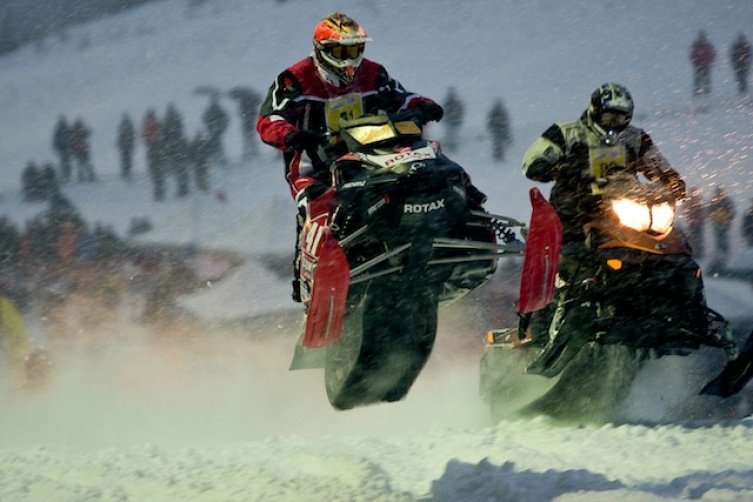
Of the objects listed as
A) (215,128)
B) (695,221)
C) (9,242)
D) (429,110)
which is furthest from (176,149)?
(429,110)

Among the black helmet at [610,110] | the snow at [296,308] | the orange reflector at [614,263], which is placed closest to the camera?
the snow at [296,308]

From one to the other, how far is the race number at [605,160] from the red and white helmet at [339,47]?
1713 millimetres

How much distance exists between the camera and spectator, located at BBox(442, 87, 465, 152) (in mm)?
13008

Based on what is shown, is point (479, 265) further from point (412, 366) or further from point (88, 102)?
point (88, 102)

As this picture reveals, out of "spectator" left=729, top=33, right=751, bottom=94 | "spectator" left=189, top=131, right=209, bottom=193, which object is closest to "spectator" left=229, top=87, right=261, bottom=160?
"spectator" left=189, top=131, right=209, bottom=193

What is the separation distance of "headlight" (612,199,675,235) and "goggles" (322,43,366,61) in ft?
6.09

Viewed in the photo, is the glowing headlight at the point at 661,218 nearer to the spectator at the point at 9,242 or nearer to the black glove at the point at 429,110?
the black glove at the point at 429,110

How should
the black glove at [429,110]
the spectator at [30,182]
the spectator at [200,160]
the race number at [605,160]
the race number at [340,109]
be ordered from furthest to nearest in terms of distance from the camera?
the spectator at [30,182]
the spectator at [200,160]
the race number at [605,160]
the race number at [340,109]
the black glove at [429,110]

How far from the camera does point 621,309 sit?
809cm

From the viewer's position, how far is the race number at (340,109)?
25.7 feet

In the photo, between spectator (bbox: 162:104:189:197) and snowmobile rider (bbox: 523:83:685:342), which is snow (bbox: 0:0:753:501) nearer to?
spectator (bbox: 162:104:189:197)

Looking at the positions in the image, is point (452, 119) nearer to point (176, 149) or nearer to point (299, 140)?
point (176, 149)

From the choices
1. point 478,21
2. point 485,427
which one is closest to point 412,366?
point 485,427

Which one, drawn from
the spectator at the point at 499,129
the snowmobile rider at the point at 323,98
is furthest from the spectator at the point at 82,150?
the snowmobile rider at the point at 323,98
